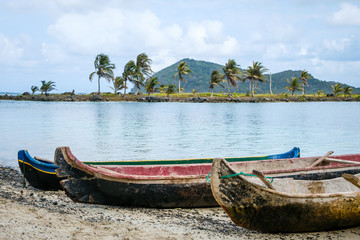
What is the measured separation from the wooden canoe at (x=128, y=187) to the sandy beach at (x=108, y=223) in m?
0.21

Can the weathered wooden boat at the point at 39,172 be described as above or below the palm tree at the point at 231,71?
below

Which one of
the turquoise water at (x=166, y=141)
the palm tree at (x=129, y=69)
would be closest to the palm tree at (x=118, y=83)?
the palm tree at (x=129, y=69)

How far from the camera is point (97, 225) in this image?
5727 mm

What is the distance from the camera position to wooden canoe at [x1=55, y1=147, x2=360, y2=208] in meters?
6.48

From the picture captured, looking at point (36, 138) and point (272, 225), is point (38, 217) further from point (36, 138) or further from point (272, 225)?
point (36, 138)

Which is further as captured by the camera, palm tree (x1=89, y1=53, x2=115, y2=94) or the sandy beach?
palm tree (x1=89, y1=53, x2=115, y2=94)

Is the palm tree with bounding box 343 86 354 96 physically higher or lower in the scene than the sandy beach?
higher

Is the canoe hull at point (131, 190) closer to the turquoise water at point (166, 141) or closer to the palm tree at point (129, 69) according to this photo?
the turquoise water at point (166, 141)

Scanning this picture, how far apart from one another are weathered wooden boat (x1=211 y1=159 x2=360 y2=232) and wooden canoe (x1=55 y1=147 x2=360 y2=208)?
1.56 m

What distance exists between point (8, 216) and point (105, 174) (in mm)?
1751

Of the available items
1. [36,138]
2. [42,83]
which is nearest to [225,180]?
[36,138]

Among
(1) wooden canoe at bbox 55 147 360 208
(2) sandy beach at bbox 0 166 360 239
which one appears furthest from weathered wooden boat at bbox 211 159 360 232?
(1) wooden canoe at bbox 55 147 360 208

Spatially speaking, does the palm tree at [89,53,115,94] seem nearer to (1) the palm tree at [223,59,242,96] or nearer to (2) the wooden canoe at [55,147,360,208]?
(1) the palm tree at [223,59,242,96]

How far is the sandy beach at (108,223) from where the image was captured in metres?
5.14
